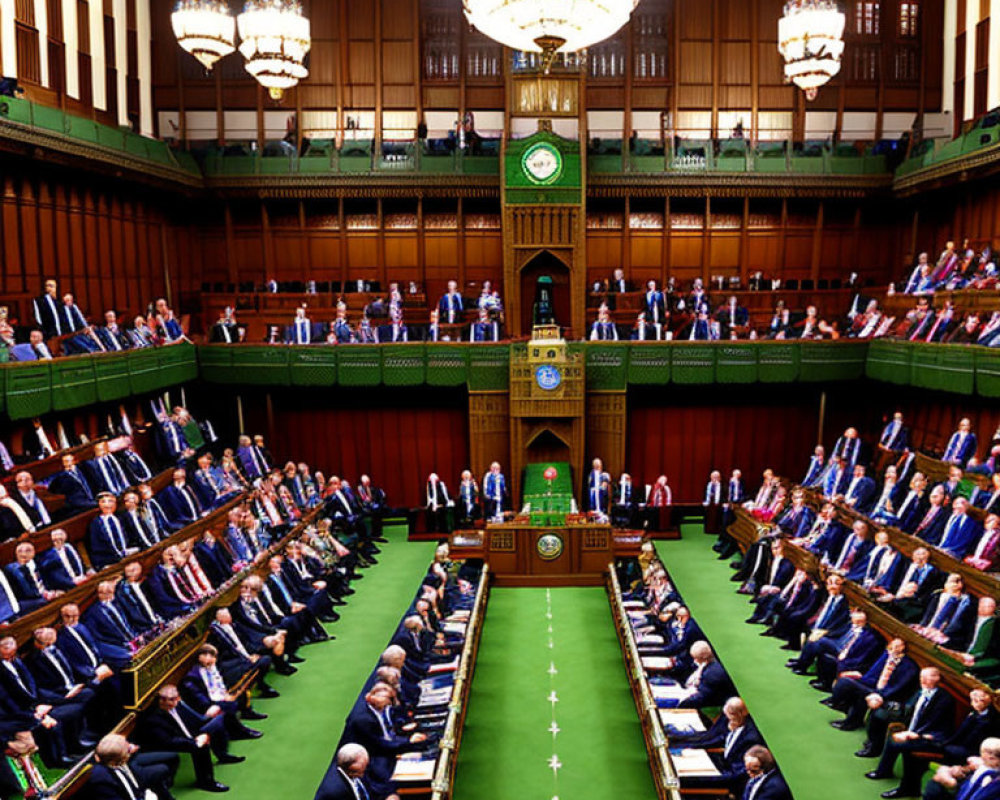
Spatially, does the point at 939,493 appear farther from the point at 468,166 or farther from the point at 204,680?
the point at 468,166

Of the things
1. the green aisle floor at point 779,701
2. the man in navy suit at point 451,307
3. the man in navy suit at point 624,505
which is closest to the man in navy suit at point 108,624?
the green aisle floor at point 779,701

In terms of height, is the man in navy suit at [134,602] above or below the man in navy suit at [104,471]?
below

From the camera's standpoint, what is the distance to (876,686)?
873 centimetres

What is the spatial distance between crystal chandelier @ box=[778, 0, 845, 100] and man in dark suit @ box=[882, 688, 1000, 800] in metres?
9.45

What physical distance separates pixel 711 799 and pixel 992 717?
104 inches

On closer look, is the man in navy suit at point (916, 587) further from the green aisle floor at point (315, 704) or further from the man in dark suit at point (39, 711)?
the man in dark suit at point (39, 711)

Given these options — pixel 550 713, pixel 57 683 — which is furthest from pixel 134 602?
pixel 550 713

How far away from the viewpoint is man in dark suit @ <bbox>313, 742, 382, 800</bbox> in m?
6.22

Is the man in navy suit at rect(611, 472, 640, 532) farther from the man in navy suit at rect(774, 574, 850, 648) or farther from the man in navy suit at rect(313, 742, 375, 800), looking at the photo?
the man in navy suit at rect(313, 742, 375, 800)

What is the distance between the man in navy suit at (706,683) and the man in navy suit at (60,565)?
21.9 ft

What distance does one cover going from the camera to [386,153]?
1978cm

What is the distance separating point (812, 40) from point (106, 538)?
12396 millimetres

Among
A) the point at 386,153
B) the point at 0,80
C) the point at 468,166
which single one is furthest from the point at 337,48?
the point at 0,80

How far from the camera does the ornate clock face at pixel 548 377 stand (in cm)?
1579
